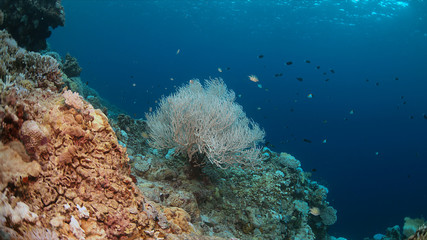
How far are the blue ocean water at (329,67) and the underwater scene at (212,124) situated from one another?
451 millimetres

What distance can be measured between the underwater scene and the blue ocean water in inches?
17.7

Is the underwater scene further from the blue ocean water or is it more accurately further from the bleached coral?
the blue ocean water

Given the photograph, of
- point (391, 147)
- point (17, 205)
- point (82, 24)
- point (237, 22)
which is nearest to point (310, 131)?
point (391, 147)

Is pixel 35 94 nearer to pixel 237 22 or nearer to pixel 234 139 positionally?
pixel 234 139

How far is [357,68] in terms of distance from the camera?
60.9 metres

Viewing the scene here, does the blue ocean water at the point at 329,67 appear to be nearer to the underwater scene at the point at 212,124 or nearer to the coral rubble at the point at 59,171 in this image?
the underwater scene at the point at 212,124

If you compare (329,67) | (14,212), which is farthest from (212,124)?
(329,67)

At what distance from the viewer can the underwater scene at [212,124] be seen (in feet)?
7.10

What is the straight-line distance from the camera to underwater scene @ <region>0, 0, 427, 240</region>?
2164 millimetres

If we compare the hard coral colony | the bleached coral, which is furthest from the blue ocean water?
the bleached coral

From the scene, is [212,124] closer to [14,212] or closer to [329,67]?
[14,212]

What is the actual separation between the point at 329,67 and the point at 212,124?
230 ft

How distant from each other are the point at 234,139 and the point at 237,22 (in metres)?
55.5

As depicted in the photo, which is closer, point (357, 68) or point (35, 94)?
point (35, 94)
